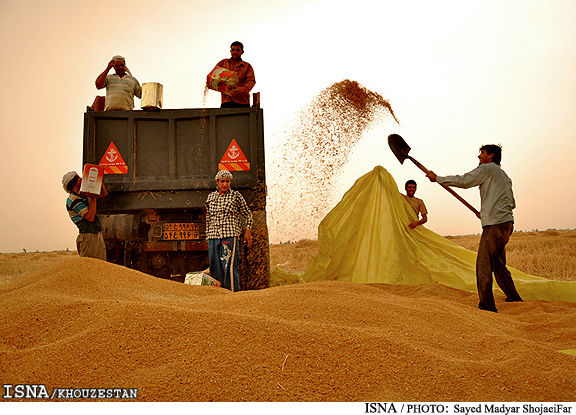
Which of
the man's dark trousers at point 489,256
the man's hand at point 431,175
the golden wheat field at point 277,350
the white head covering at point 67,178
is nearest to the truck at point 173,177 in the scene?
the white head covering at point 67,178

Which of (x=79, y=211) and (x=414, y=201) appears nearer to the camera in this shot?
(x=79, y=211)

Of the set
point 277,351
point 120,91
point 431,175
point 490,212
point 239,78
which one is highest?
point 239,78

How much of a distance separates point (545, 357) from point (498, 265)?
2643 mm

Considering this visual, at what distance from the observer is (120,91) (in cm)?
666

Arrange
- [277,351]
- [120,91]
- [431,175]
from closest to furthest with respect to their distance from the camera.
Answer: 1. [277,351]
2. [431,175]
3. [120,91]

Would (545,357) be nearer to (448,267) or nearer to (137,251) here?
(448,267)

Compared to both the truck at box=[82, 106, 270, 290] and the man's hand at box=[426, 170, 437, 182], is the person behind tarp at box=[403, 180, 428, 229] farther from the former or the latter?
the truck at box=[82, 106, 270, 290]

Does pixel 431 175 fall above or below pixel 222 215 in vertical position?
above

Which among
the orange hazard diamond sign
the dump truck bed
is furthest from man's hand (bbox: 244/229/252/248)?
the orange hazard diamond sign

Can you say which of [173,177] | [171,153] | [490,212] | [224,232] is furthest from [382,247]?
[171,153]

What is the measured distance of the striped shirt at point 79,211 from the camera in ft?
17.4

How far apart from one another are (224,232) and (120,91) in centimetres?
271

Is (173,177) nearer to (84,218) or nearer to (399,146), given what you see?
(84,218)

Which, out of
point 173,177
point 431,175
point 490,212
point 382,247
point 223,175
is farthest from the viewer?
point 382,247
